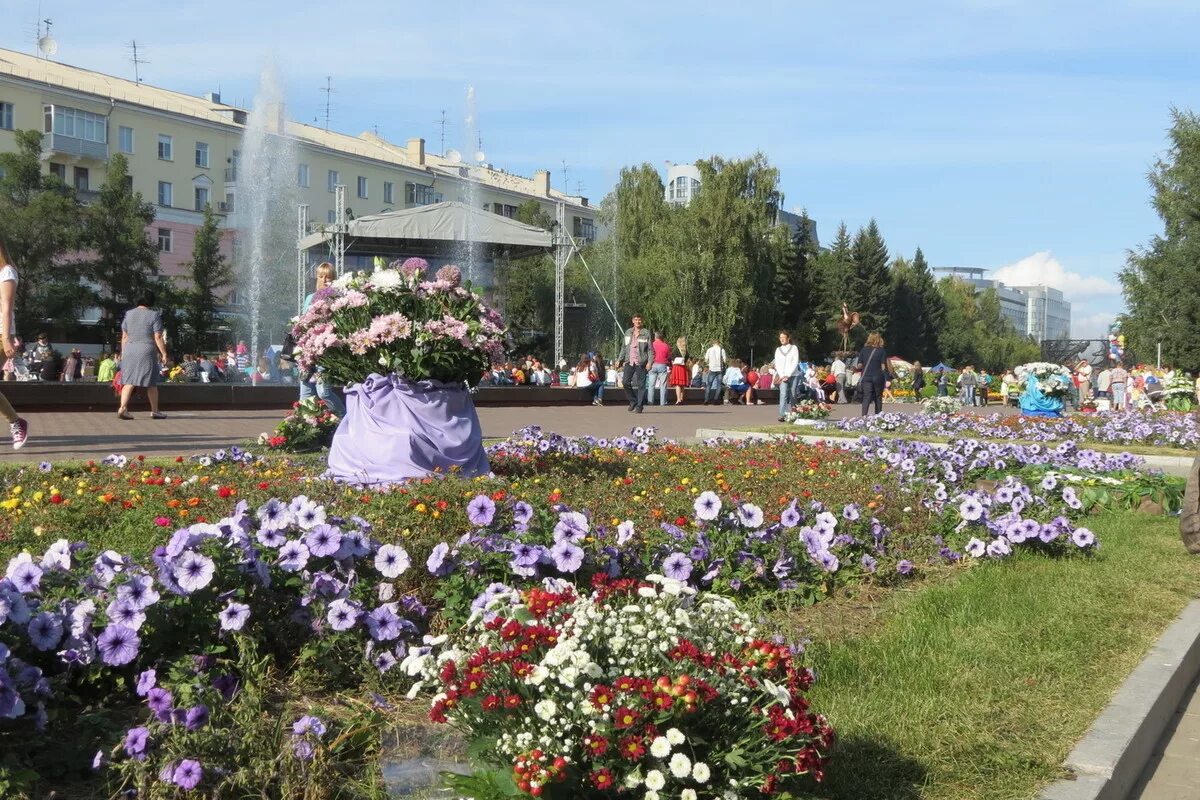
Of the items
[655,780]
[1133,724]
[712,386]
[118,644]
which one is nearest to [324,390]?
[118,644]

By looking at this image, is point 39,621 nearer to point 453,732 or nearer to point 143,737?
point 143,737

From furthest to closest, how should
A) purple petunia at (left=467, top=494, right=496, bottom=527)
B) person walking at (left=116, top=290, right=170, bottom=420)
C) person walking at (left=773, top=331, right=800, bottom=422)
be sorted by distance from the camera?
person walking at (left=773, top=331, right=800, bottom=422) → person walking at (left=116, top=290, right=170, bottom=420) → purple petunia at (left=467, top=494, right=496, bottom=527)

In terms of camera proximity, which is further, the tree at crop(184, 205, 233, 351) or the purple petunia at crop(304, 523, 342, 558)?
the tree at crop(184, 205, 233, 351)

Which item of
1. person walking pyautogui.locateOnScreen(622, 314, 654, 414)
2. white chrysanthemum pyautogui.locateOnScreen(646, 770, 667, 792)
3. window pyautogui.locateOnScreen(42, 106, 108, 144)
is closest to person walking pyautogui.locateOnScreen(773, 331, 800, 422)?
person walking pyautogui.locateOnScreen(622, 314, 654, 414)

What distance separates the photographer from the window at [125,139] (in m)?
63.5

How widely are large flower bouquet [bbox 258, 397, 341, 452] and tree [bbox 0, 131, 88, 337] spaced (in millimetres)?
37299

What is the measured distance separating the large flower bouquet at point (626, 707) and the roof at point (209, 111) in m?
43.4

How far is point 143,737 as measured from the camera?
2.79 metres

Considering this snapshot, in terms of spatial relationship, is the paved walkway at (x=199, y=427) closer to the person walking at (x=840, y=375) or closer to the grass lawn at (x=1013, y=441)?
the grass lawn at (x=1013, y=441)

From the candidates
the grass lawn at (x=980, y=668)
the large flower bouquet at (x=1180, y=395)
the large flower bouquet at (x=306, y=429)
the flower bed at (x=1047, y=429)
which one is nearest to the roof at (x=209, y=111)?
the large flower bouquet at (x=1180, y=395)

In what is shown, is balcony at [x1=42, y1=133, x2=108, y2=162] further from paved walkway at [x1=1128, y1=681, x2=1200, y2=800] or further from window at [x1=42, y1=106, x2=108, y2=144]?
paved walkway at [x1=1128, y1=681, x2=1200, y2=800]

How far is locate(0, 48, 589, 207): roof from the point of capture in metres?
61.7

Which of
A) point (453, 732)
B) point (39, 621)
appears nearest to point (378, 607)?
point (453, 732)

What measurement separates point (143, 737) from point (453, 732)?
76cm
